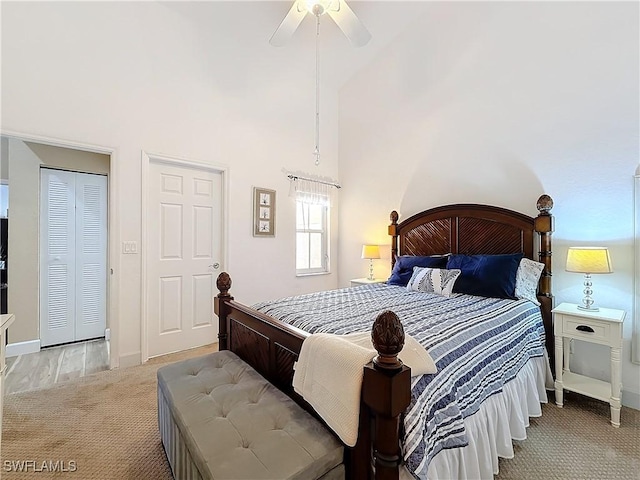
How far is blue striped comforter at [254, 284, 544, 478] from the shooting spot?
1.16 metres

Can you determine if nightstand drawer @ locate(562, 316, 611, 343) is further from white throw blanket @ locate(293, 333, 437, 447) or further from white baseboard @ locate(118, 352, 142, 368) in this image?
white baseboard @ locate(118, 352, 142, 368)

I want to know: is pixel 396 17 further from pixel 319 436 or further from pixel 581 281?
pixel 319 436

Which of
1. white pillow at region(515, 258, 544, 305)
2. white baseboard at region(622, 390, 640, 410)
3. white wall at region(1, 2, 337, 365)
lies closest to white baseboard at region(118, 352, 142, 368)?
white wall at region(1, 2, 337, 365)

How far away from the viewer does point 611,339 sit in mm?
2102

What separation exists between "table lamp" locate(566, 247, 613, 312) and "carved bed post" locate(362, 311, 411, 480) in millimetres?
2003

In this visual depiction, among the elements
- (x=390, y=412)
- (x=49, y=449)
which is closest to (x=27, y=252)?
(x=49, y=449)

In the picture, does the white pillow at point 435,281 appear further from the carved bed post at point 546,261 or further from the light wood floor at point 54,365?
the light wood floor at point 54,365

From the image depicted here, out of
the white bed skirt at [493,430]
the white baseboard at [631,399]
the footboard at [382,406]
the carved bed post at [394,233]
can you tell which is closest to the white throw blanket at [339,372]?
the footboard at [382,406]

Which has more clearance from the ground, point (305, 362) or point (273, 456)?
point (305, 362)

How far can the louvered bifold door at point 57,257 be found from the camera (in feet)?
11.2

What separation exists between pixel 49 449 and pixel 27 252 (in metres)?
2.43

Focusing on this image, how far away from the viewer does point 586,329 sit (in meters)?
2.24
